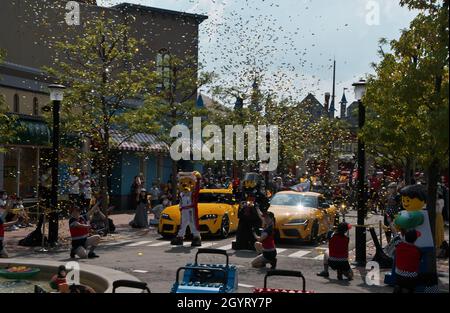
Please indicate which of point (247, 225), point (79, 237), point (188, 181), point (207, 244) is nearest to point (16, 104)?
point (188, 181)

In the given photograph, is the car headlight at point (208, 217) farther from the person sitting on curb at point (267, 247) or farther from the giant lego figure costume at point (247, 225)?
the person sitting on curb at point (267, 247)

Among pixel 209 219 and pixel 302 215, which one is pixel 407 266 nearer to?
pixel 302 215

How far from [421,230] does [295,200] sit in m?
9.74

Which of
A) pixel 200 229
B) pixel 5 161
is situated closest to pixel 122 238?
pixel 200 229

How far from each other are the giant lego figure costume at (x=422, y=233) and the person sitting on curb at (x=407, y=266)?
12cm

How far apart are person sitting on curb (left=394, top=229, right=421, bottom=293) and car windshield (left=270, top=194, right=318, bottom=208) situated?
31.4 feet

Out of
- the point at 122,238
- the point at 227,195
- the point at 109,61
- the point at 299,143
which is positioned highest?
the point at 109,61

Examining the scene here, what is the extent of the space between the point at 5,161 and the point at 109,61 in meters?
7.14

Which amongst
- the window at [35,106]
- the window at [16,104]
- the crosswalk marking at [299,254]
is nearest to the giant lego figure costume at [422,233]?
the crosswalk marking at [299,254]

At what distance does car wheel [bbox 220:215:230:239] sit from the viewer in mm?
17469

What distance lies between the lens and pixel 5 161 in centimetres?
2252

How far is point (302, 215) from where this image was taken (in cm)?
1634

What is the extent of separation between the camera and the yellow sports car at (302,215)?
16250 millimetres
